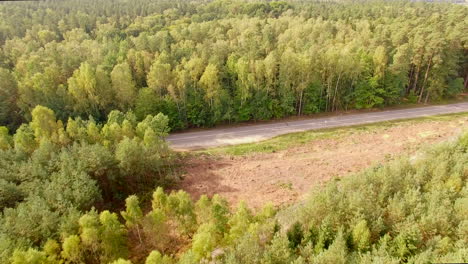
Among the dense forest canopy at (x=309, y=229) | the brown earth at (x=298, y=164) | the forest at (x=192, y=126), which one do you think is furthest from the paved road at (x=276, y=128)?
the dense forest canopy at (x=309, y=229)

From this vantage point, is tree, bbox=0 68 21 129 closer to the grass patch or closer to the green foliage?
the grass patch

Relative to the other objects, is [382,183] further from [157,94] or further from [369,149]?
[157,94]

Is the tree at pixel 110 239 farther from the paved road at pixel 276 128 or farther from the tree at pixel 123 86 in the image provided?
the tree at pixel 123 86

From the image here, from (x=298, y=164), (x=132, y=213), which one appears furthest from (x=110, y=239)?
(x=298, y=164)

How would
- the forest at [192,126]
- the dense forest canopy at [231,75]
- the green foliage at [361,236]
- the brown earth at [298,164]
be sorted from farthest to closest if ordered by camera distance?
the dense forest canopy at [231,75] < the brown earth at [298,164] < the forest at [192,126] < the green foliage at [361,236]

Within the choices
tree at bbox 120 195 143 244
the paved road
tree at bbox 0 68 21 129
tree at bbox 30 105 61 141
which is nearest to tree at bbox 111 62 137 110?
the paved road

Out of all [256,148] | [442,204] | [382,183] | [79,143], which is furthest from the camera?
[256,148]

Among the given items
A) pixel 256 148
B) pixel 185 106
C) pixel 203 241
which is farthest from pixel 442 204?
pixel 185 106
